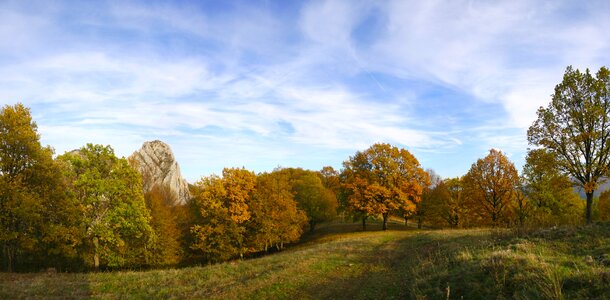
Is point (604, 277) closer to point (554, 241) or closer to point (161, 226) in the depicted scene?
point (554, 241)

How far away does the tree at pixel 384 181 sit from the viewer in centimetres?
4681

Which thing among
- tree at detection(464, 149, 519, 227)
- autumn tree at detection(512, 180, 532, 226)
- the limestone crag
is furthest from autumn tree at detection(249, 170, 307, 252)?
the limestone crag

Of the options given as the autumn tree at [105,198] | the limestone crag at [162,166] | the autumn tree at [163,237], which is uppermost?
the limestone crag at [162,166]

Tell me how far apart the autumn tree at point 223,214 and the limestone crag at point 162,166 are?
52359mm

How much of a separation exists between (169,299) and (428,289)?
11.7 meters

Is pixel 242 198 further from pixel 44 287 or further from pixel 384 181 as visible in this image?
pixel 44 287

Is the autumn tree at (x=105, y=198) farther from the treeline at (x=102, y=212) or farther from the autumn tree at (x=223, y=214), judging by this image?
the autumn tree at (x=223, y=214)

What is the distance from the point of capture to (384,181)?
48.2 m

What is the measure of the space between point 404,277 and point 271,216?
31.3m

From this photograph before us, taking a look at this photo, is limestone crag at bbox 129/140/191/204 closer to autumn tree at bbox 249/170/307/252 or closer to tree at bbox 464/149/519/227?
autumn tree at bbox 249/170/307/252

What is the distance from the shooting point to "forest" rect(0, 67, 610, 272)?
24797mm

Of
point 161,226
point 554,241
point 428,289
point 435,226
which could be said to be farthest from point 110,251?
point 435,226

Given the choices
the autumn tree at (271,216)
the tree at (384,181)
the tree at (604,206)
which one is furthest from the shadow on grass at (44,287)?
the tree at (604,206)

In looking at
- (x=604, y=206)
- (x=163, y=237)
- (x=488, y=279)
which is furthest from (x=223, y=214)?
(x=604, y=206)
